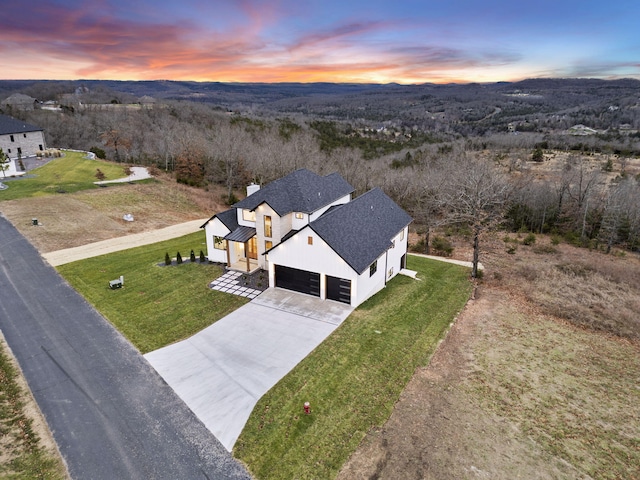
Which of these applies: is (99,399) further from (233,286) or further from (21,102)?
(21,102)

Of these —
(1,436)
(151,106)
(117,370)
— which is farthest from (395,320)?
(151,106)

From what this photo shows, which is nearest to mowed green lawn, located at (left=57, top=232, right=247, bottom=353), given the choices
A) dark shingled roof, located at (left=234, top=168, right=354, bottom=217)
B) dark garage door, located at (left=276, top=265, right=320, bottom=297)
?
dark garage door, located at (left=276, top=265, right=320, bottom=297)

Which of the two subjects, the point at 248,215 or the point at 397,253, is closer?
the point at 248,215

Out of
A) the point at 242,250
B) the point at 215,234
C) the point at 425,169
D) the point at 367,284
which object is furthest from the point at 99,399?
the point at 425,169

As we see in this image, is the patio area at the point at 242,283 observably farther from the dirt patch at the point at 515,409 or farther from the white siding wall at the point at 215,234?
the dirt patch at the point at 515,409

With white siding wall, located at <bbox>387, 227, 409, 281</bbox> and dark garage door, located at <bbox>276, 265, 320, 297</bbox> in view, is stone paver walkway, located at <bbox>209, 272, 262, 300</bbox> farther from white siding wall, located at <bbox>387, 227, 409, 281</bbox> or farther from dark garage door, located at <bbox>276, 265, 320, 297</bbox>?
white siding wall, located at <bbox>387, 227, 409, 281</bbox>

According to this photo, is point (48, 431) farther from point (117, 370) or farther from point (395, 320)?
point (395, 320)

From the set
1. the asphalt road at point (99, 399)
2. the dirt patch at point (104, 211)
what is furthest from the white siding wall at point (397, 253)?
the dirt patch at point (104, 211)
